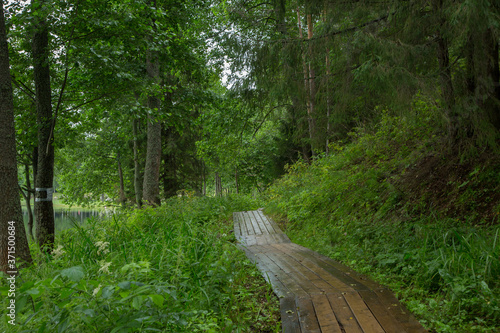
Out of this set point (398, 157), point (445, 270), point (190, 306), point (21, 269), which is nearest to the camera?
point (190, 306)

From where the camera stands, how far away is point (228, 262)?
3.94 metres

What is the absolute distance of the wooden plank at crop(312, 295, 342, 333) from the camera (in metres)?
2.74

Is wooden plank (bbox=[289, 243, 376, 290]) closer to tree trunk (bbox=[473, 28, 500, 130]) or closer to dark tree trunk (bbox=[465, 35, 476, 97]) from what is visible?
tree trunk (bbox=[473, 28, 500, 130])

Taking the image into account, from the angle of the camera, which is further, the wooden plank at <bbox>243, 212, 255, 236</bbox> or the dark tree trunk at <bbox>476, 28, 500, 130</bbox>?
the wooden plank at <bbox>243, 212, 255, 236</bbox>

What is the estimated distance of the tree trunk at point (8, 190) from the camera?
362 cm

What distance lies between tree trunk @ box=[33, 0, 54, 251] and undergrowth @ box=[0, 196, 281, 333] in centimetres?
82

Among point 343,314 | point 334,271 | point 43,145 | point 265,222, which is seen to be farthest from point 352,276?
point 43,145

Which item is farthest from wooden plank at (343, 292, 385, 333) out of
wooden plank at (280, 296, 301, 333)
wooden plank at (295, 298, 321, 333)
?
wooden plank at (280, 296, 301, 333)

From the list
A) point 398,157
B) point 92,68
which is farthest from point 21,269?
point 398,157

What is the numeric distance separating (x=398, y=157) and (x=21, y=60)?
28.9 ft

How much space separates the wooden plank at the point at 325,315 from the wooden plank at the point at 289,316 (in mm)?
214

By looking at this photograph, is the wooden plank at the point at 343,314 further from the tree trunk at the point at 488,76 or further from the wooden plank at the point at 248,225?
the wooden plank at the point at 248,225

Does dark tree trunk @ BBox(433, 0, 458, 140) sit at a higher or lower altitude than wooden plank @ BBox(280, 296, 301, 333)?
higher

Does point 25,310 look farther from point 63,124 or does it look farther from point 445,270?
point 63,124
